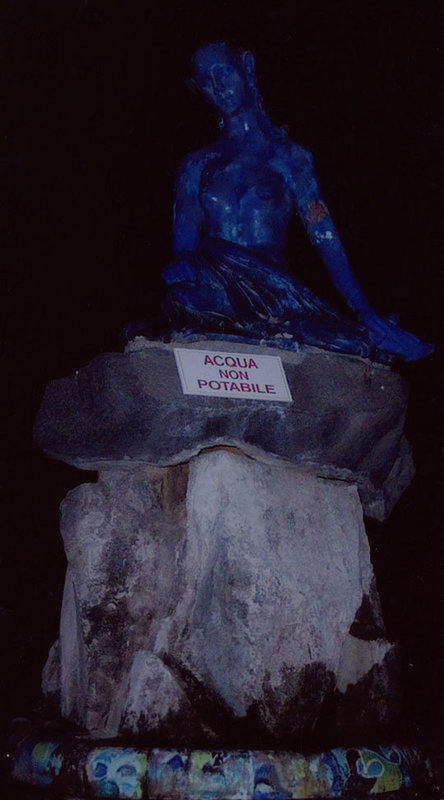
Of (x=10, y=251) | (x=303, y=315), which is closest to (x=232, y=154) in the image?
(x=303, y=315)

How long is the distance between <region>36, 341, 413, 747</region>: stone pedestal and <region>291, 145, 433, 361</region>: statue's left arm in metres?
0.20

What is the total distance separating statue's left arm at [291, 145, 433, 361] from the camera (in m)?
2.14

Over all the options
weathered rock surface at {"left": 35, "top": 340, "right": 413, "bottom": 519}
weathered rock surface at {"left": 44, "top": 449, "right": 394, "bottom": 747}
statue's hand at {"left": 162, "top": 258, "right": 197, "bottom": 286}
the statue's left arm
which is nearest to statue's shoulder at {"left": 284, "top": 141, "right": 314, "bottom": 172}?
the statue's left arm

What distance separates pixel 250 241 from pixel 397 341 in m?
0.44

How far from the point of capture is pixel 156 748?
1609mm

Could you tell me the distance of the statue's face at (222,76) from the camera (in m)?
2.34

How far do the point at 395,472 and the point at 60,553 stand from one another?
112 cm

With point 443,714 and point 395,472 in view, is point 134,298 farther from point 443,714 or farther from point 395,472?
point 443,714

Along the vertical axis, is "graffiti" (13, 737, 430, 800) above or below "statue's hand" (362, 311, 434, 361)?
below

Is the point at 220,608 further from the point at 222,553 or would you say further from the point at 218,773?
the point at 218,773

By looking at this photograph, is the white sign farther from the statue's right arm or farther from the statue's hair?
the statue's hair

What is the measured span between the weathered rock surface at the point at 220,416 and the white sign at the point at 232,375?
16mm

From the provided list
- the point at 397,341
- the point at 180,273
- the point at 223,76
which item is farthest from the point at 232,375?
the point at 223,76

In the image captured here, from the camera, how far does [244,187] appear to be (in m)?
2.25
